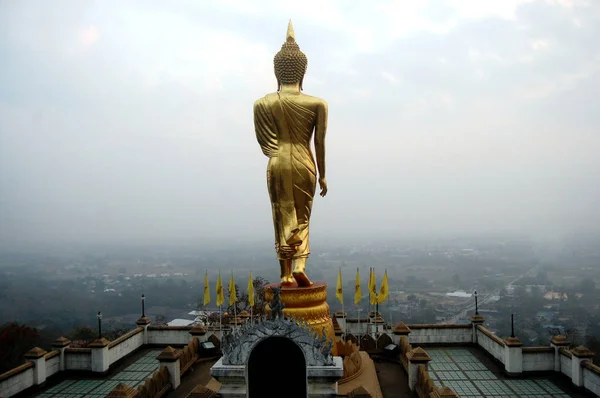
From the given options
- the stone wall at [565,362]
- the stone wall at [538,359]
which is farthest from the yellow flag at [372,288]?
the stone wall at [565,362]

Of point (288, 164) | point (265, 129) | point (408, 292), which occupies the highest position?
point (265, 129)

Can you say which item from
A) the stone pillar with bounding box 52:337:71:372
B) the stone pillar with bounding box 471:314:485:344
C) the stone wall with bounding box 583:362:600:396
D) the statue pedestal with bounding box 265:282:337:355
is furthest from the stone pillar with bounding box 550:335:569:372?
the stone pillar with bounding box 52:337:71:372

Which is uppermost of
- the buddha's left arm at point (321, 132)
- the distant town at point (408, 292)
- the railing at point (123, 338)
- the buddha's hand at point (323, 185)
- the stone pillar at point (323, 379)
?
the buddha's left arm at point (321, 132)

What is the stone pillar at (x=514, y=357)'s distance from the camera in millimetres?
12258

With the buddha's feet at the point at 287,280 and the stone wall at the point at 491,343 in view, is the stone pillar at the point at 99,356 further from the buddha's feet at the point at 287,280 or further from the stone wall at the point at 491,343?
the stone wall at the point at 491,343

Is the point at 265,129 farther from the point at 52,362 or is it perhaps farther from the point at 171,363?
the point at 52,362

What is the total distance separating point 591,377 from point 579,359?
46 cm

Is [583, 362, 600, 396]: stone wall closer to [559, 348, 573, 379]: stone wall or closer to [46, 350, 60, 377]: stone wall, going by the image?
[559, 348, 573, 379]: stone wall

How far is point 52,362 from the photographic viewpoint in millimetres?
12742

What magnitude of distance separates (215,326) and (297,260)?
19.3 feet

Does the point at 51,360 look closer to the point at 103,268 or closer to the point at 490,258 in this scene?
the point at 490,258

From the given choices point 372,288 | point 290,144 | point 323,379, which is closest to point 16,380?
point 323,379

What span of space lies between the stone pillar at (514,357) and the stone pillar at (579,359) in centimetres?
126

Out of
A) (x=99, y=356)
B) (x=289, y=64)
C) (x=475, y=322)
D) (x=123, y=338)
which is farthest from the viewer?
(x=475, y=322)
